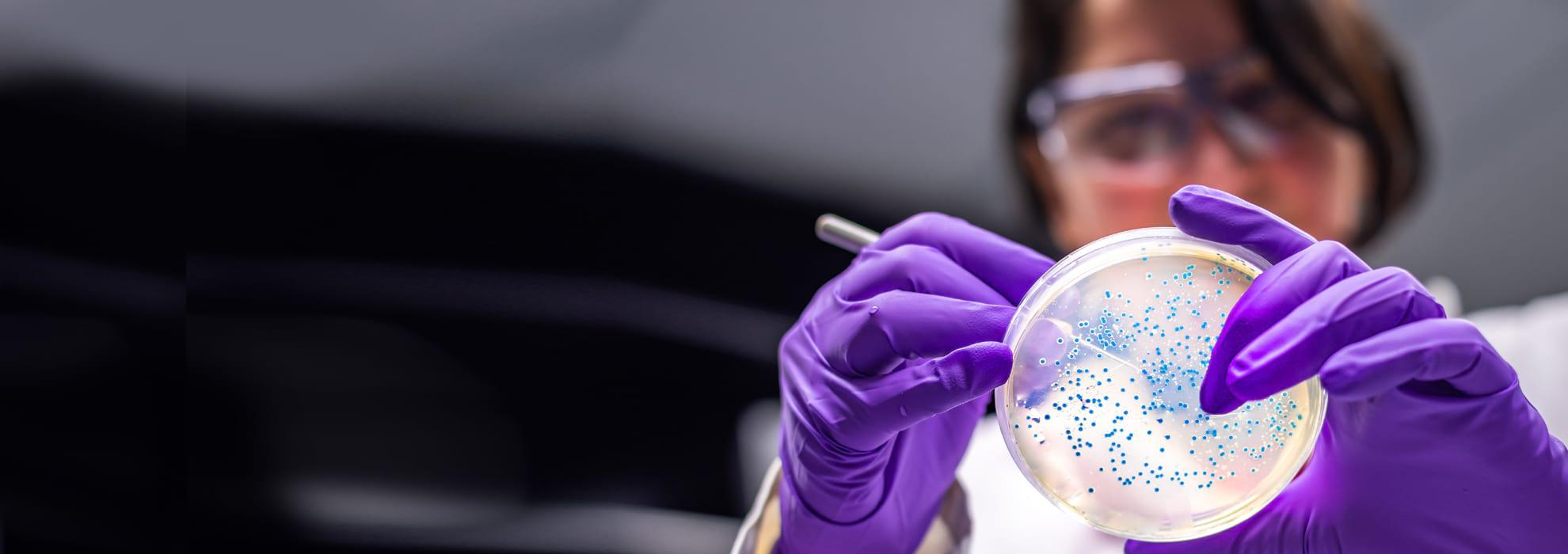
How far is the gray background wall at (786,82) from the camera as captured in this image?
1448mm

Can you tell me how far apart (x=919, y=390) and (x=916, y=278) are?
0.43 ft

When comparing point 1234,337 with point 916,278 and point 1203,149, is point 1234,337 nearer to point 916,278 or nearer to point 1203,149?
point 916,278

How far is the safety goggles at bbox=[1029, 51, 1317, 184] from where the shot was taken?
51.0 inches

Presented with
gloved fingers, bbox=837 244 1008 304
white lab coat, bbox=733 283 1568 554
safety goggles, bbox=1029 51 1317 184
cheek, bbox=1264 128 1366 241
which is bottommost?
white lab coat, bbox=733 283 1568 554

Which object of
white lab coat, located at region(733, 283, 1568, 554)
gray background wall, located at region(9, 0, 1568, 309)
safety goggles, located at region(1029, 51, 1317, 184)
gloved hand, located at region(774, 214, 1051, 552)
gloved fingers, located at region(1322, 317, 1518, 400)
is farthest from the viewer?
gray background wall, located at region(9, 0, 1568, 309)

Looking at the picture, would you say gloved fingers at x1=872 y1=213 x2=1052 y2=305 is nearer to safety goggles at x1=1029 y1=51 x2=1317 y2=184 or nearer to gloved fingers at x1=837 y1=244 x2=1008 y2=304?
gloved fingers at x1=837 y1=244 x2=1008 y2=304

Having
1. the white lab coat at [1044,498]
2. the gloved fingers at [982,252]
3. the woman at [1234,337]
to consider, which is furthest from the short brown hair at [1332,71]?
the gloved fingers at [982,252]

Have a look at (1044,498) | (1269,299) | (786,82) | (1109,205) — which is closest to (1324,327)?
(1269,299)

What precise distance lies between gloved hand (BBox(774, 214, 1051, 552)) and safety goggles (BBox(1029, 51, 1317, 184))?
1.97 feet

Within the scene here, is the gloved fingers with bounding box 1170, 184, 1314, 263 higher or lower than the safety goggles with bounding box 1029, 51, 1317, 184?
lower

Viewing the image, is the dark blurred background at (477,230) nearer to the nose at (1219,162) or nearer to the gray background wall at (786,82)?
the gray background wall at (786,82)

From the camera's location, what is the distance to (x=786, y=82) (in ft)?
5.22

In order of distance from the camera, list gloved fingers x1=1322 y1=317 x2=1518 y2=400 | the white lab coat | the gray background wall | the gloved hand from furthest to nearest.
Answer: the gray background wall
the white lab coat
the gloved hand
gloved fingers x1=1322 y1=317 x2=1518 y2=400

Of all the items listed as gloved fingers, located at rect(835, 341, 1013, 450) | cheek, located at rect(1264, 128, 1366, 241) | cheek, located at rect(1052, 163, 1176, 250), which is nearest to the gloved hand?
gloved fingers, located at rect(835, 341, 1013, 450)
